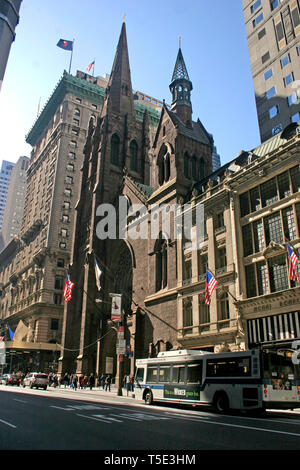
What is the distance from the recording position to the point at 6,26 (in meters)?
8.34

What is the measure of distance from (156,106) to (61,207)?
58.8 metres

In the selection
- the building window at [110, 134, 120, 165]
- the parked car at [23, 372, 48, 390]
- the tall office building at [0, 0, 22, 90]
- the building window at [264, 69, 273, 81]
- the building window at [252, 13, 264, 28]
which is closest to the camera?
the tall office building at [0, 0, 22, 90]

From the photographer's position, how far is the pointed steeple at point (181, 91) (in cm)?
5952

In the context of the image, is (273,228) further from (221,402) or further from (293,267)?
(221,402)

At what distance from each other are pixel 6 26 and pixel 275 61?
4484 centimetres

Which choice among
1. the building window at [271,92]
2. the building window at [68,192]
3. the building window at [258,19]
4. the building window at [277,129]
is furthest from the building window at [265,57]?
the building window at [68,192]

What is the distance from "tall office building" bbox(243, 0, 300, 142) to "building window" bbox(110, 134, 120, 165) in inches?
823

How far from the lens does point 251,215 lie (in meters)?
27.6

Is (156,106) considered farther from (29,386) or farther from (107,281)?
(29,386)

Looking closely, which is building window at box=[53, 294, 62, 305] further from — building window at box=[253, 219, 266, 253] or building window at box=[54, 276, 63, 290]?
building window at box=[253, 219, 266, 253]

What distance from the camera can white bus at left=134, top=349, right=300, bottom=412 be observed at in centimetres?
1616

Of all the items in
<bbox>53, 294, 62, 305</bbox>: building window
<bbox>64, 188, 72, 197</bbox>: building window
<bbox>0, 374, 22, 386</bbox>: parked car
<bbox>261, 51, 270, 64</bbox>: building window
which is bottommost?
<bbox>0, 374, 22, 386</bbox>: parked car

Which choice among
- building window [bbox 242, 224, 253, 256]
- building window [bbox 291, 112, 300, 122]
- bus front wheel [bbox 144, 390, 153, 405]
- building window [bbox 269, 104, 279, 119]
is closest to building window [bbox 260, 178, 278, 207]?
building window [bbox 242, 224, 253, 256]
